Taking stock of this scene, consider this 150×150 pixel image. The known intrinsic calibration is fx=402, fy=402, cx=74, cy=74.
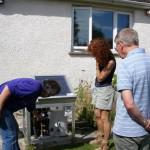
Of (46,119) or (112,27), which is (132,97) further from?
(112,27)

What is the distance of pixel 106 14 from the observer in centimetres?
1130

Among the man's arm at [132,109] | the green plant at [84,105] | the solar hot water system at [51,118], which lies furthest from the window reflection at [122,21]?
the man's arm at [132,109]

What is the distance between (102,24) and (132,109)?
7859mm

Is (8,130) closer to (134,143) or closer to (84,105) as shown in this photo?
(134,143)

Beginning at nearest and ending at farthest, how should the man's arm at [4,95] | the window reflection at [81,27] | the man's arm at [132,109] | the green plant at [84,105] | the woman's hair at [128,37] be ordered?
the man's arm at [132,109], the woman's hair at [128,37], the man's arm at [4,95], the green plant at [84,105], the window reflection at [81,27]

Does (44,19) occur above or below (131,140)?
above

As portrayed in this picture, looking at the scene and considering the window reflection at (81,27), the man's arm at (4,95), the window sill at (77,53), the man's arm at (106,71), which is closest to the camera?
the man's arm at (4,95)

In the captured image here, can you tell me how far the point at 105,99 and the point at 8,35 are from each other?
406cm

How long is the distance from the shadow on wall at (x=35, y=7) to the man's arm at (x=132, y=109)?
6.52 metres

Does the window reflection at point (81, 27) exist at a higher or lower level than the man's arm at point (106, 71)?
higher

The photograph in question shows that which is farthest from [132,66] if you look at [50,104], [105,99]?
[50,104]

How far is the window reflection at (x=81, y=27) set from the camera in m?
10.8

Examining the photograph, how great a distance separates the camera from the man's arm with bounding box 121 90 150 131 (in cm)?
358

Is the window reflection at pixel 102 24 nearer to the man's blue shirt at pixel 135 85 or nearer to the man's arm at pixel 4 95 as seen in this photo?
the man's arm at pixel 4 95
